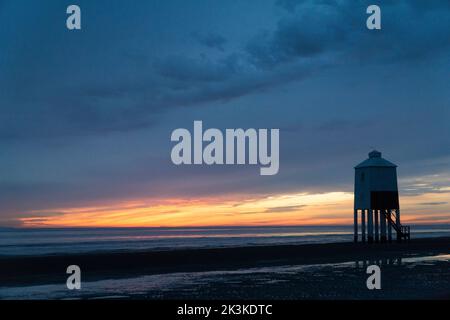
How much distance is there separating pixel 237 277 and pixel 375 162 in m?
22.3

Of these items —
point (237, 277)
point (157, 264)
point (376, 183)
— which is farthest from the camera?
point (376, 183)

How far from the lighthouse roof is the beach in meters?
8.02

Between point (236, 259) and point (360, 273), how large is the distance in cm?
1107

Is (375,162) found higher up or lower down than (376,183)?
higher up

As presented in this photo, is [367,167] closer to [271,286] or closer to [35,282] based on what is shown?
[271,286]

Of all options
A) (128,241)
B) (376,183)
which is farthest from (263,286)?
(128,241)

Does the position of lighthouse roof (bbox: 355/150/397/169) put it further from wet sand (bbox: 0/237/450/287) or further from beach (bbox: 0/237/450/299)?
beach (bbox: 0/237/450/299)

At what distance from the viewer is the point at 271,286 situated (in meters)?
21.1

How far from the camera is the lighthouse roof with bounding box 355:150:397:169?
43475 mm

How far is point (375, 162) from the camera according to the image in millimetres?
43625

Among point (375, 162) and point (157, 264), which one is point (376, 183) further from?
point (157, 264)

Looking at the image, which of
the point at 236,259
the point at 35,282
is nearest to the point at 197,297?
the point at 35,282

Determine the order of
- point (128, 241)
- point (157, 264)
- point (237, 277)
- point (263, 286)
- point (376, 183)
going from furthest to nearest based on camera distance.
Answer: point (128, 241) < point (376, 183) < point (157, 264) < point (237, 277) < point (263, 286)
